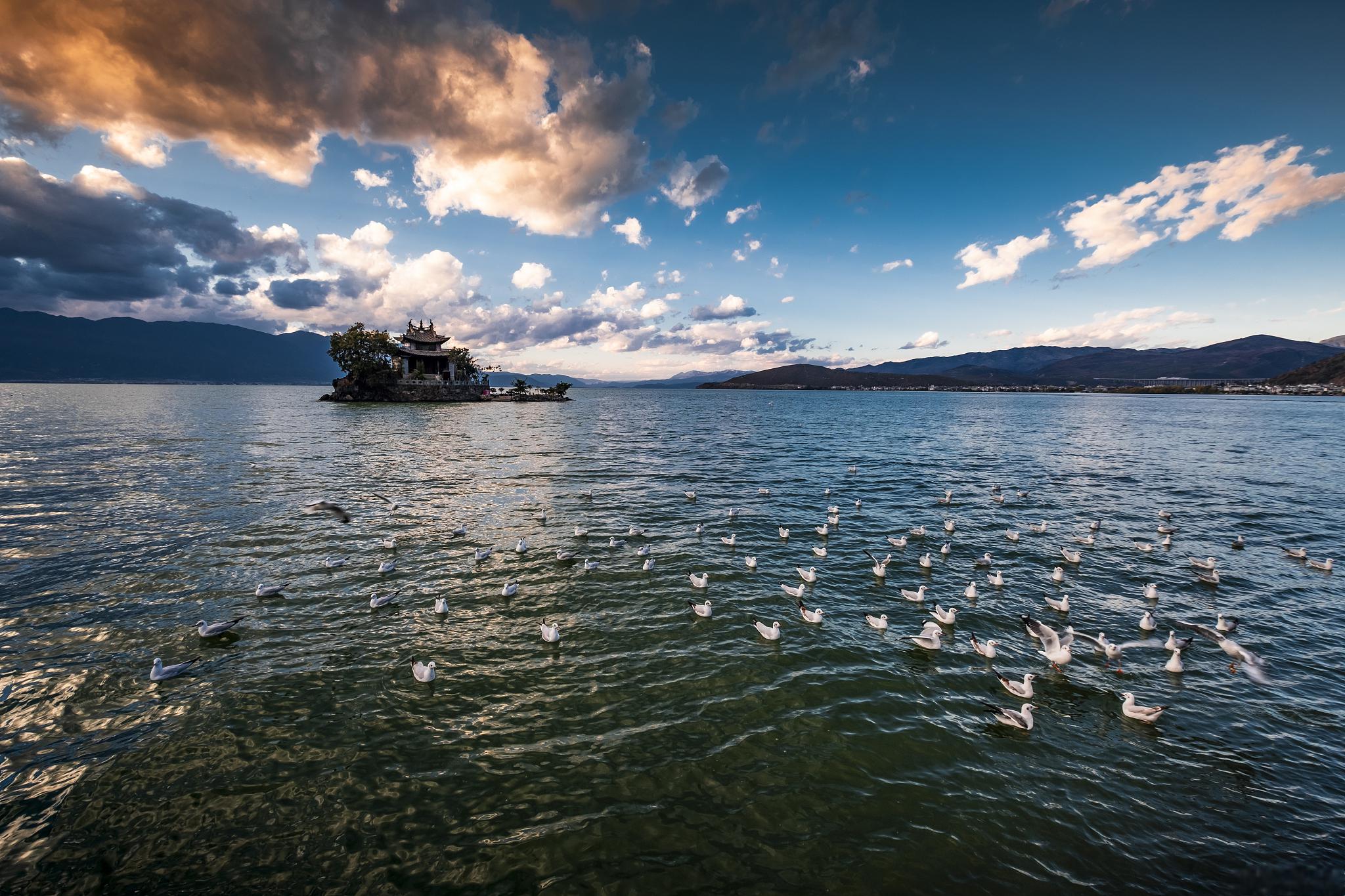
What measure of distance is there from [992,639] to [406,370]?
130619 mm

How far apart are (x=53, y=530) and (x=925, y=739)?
3168cm

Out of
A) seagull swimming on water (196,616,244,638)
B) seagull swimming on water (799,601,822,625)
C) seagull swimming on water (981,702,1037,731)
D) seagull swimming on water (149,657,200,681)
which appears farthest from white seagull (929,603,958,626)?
seagull swimming on water (196,616,244,638)

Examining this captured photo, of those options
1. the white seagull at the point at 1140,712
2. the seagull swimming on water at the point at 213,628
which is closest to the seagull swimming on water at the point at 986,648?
the white seagull at the point at 1140,712

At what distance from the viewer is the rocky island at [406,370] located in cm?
10581

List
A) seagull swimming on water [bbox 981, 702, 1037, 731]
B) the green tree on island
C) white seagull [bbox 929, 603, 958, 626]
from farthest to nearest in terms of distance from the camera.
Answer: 1. the green tree on island
2. white seagull [bbox 929, 603, 958, 626]
3. seagull swimming on water [bbox 981, 702, 1037, 731]

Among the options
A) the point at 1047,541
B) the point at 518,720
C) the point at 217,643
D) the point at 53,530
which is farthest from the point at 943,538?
the point at 53,530

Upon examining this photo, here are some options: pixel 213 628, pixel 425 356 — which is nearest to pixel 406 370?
pixel 425 356

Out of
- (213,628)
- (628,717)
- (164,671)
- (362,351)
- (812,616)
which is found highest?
(362,351)

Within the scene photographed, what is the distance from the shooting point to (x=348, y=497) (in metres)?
26.5

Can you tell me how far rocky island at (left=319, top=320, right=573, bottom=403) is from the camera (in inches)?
4166

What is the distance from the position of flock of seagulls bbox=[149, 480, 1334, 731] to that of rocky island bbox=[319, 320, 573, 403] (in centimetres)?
10537

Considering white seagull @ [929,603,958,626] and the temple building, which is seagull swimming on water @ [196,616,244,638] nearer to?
white seagull @ [929,603,958,626]

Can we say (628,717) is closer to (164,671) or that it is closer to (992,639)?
(992,639)

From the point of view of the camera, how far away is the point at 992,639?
13.1m
